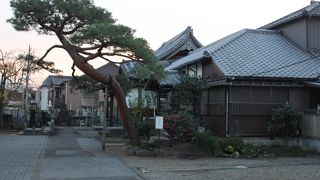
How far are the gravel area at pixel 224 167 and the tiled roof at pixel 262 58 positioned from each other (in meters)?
4.89

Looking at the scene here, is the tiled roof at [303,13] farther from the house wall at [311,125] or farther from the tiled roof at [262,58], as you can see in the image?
the house wall at [311,125]

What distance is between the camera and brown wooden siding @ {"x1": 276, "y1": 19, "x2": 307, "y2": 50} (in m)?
26.1

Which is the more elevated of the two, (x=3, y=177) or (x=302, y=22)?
(x=302, y=22)

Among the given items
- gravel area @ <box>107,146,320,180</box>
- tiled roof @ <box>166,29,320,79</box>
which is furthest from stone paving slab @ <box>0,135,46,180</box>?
tiled roof @ <box>166,29,320,79</box>

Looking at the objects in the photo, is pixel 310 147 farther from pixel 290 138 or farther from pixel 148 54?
pixel 148 54

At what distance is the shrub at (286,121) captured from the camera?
21844mm

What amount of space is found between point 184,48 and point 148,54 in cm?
2271

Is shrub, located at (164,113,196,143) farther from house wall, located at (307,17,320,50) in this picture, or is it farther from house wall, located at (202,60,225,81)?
house wall, located at (307,17,320,50)

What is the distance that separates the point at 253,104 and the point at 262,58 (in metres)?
2.96

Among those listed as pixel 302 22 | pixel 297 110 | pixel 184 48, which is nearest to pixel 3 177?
pixel 297 110

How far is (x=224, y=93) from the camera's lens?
2302 centimetres

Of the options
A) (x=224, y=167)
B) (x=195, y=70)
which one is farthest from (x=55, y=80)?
(x=224, y=167)

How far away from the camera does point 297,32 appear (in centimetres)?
2681

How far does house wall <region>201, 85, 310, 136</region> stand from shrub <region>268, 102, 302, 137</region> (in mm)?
554
